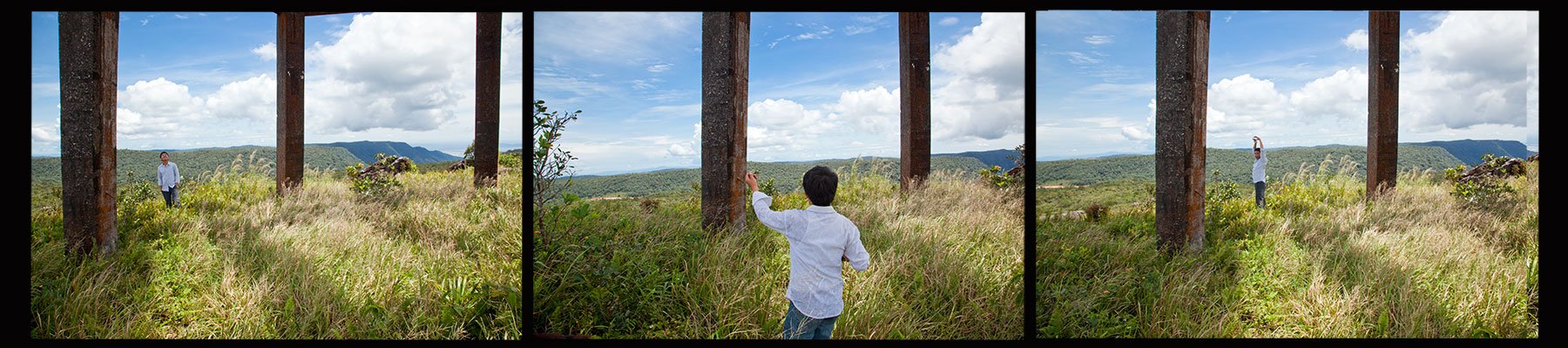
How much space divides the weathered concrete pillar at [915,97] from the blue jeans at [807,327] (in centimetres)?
359

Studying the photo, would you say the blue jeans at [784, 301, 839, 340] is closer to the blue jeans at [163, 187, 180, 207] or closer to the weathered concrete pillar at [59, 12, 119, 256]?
the weathered concrete pillar at [59, 12, 119, 256]

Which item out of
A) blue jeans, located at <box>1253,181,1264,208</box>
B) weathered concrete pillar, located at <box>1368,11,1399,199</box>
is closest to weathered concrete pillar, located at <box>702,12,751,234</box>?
blue jeans, located at <box>1253,181,1264,208</box>

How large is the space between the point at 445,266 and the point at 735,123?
2368 mm

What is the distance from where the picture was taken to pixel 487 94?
21.9 feet

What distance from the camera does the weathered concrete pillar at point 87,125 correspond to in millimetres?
3891

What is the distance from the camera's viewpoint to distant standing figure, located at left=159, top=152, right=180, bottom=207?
600 cm

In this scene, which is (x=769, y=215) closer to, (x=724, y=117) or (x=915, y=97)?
(x=724, y=117)

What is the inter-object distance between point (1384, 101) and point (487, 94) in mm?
10473

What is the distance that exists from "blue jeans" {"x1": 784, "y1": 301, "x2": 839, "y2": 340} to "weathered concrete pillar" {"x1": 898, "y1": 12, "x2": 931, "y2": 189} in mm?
3590

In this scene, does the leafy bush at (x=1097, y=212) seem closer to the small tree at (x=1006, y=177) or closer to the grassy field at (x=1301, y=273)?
the grassy field at (x=1301, y=273)

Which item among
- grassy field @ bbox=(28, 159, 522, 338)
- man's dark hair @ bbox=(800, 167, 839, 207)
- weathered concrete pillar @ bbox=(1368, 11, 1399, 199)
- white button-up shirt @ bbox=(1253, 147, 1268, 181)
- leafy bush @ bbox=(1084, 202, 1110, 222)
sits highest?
weathered concrete pillar @ bbox=(1368, 11, 1399, 199)

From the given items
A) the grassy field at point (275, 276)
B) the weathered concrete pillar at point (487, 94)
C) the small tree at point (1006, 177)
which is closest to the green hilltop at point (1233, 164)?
the small tree at point (1006, 177)
